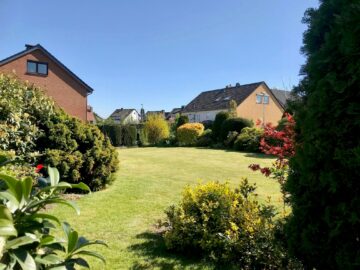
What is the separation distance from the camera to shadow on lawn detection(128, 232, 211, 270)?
3994 mm

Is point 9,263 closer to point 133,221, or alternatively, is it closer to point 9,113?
point 133,221

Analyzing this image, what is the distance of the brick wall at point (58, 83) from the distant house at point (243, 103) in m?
18.5

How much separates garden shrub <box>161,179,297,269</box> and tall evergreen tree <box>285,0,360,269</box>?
84 cm

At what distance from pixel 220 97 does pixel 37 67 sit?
24.9 metres

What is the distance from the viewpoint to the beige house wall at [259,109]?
4088cm

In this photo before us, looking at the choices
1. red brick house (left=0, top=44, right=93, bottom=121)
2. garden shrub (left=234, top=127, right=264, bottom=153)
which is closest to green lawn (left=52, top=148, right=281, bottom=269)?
garden shrub (left=234, top=127, right=264, bottom=153)

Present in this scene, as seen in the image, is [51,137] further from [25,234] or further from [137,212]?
[25,234]

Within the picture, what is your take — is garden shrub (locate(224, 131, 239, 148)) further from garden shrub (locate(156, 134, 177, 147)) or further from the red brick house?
the red brick house

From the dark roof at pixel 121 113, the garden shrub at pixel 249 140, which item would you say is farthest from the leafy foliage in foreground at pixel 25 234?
the dark roof at pixel 121 113

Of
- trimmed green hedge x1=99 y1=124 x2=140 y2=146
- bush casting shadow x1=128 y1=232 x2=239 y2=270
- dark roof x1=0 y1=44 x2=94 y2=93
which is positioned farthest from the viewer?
trimmed green hedge x1=99 y1=124 x2=140 y2=146

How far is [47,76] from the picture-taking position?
27484 millimetres

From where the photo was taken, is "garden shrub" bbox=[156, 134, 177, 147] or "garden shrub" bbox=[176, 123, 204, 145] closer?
"garden shrub" bbox=[176, 123, 204, 145]

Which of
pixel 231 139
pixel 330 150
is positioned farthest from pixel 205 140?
pixel 330 150

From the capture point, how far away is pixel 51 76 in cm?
2766
